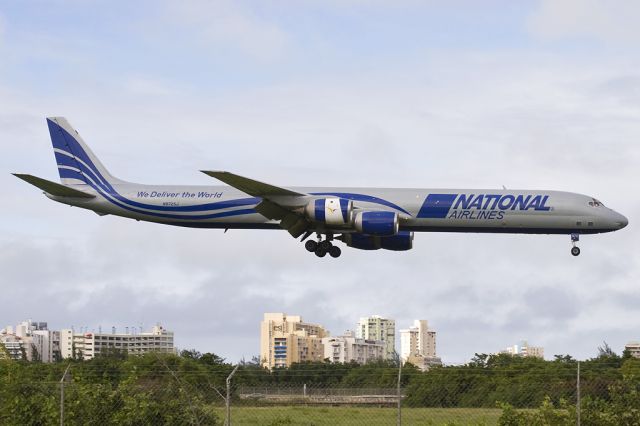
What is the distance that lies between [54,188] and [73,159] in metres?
4.36

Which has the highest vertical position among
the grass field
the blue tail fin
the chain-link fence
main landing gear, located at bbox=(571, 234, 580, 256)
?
the blue tail fin

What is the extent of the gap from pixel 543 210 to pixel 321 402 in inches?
947

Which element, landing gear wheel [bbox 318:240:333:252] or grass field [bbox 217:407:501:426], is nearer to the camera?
grass field [bbox 217:407:501:426]

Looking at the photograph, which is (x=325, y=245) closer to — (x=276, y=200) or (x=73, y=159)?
(x=276, y=200)

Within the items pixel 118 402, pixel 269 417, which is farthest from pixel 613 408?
pixel 118 402

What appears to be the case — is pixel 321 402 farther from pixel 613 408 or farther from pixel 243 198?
pixel 243 198

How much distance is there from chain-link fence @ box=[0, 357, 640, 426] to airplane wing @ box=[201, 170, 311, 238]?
2138 cm

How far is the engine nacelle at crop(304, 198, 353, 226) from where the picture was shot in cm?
4688

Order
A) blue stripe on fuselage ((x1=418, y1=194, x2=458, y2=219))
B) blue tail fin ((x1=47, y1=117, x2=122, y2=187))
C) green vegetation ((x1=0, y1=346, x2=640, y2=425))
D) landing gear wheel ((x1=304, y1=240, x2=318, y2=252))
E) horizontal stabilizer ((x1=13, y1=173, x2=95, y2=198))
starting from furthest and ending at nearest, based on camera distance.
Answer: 1. blue tail fin ((x1=47, y1=117, x2=122, y2=187))
2. landing gear wheel ((x1=304, y1=240, x2=318, y2=252))
3. horizontal stabilizer ((x1=13, y1=173, x2=95, y2=198))
4. blue stripe on fuselage ((x1=418, y1=194, x2=458, y2=219))
5. green vegetation ((x1=0, y1=346, x2=640, y2=425))

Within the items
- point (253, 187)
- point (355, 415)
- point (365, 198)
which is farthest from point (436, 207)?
point (355, 415)

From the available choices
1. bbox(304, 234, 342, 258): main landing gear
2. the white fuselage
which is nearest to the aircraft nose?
the white fuselage

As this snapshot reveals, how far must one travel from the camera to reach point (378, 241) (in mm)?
51594

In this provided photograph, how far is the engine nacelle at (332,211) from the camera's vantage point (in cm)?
4688

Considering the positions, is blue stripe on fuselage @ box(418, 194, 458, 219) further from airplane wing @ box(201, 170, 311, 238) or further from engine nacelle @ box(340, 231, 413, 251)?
airplane wing @ box(201, 170, 311, 238)
